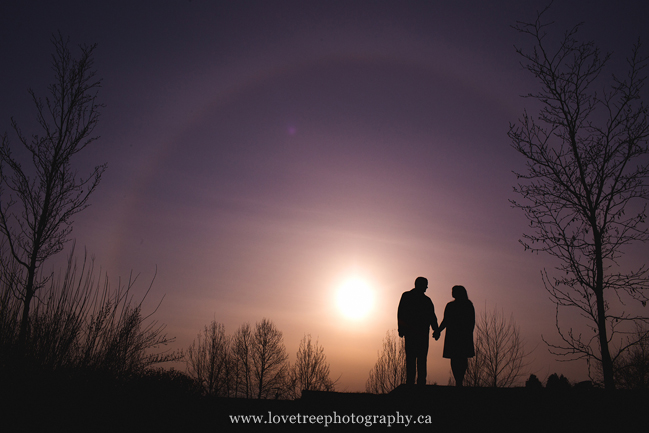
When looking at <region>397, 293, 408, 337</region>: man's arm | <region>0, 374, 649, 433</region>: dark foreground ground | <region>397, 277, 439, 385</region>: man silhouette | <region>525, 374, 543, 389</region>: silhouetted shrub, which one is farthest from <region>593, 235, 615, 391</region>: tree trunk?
<region>397, 293, 408, 337</region>: man's arm

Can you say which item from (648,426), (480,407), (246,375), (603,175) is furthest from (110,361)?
(246,375)

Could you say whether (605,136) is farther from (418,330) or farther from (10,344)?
(10,344)

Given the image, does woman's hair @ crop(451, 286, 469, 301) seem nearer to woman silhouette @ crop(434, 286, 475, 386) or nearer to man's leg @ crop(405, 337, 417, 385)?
woman silhouette @ crop(434, 286, 475, 386)

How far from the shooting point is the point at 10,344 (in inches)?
191

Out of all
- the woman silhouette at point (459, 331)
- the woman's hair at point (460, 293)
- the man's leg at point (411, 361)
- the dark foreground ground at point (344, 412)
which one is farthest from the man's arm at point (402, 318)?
the dark foreground ground at point (344, 412)

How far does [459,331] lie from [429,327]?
0.56 m

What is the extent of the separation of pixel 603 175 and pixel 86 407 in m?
9.70

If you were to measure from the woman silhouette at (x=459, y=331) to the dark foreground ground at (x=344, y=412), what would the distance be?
1.68m

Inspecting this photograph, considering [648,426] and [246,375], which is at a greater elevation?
[648,426]

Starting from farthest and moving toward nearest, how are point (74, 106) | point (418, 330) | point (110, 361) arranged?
point (74, 106), point (418, 330), point (110, 361)

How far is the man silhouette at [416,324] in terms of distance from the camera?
25.5ft

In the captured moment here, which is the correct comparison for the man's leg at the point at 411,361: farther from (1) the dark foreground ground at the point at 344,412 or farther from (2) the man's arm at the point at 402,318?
(1) the dark foreground ground at the point at 344,412

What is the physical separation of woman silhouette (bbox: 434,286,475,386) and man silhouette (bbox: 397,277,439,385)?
29cm

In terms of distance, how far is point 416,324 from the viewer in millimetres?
7809
